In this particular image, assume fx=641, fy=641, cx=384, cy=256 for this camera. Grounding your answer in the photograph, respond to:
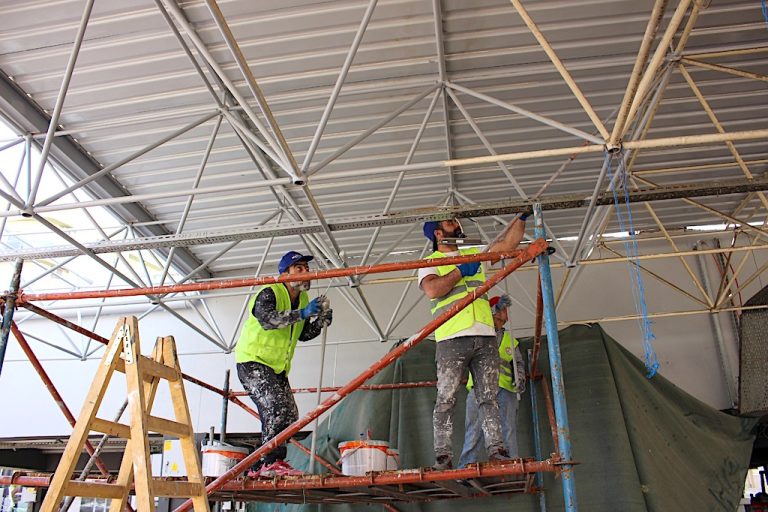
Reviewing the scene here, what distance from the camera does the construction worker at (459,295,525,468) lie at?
5766 mm

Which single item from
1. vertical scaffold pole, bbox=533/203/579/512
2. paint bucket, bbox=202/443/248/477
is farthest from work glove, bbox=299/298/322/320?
vertical scaffold pole, bbox=533/203/579/512

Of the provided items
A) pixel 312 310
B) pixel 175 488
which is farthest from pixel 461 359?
pixel 175 488

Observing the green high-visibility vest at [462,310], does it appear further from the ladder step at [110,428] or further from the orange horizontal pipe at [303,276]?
the ladder step at [110,428]

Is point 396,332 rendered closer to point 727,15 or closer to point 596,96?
point 596,96

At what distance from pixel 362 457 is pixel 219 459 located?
49.3 inches

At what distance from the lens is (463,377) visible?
5055mm

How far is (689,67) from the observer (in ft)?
24.1

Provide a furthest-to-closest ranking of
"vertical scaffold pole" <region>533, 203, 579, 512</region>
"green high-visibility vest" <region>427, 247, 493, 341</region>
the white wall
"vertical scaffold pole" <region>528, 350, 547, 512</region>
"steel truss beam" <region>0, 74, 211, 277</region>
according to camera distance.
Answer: the white wall → "vertical scaffold pole" <region>528, 350, 547, 512</region> → "steel truss beam" <region>0, 74, 211, 277</region> → "green high-visibility vest" <region>427, 247, 493, 341</region> → "vertical scaffold pole" <region>533, 203, 579, 512</region>

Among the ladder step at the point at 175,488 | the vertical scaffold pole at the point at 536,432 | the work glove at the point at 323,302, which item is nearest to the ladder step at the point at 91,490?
the ladder step at the point at 175,488

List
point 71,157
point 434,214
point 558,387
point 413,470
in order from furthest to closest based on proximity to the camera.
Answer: point 71,157 < point 434,214 < point 413,470 < point 558,387

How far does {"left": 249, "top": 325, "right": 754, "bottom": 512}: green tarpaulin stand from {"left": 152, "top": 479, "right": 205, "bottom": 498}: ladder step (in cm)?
521

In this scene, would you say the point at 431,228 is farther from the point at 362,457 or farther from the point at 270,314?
the point at 362,457

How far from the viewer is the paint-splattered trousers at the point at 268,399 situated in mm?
5633

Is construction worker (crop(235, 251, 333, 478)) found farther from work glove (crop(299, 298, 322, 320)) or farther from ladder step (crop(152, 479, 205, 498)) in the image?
ladder step (crop(152, 479, 205, 498))
